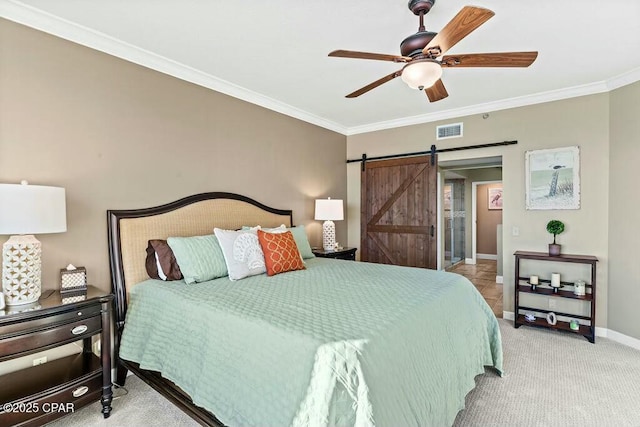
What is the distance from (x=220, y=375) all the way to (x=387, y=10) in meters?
2.49

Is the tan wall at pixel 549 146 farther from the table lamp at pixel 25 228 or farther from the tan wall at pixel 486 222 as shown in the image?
the tan wall at pixel 486 222

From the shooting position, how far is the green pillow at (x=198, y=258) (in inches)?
97.5

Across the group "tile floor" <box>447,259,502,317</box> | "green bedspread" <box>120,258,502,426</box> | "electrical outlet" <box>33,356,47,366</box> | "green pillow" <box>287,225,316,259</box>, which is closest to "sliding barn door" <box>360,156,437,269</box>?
"tile floor" <box>447,259,502,317</box>

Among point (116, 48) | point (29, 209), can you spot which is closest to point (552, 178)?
point (116, 48)

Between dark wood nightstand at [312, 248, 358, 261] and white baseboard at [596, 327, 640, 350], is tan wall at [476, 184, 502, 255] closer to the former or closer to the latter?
white baseboard at [596, 327, 640, 350]

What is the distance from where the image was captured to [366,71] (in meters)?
3.10

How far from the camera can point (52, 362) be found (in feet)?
7.40

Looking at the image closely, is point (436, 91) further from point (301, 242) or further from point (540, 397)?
point (540, 397)

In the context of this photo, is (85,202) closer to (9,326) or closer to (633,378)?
(9,326)

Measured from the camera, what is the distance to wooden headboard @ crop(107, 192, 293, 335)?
8.33 ft

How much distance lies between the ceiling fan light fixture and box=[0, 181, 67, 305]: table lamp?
2331 millimetres

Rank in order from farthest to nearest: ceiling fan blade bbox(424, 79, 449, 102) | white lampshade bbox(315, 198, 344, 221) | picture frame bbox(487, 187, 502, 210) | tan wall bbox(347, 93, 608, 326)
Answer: picture frame bbox(487, 187, 502, 210) → white lampshade bbox(315, 198, 344, 221) → tan wall bbox(347, 93, 608, 326) → ceiling fan blade bbox(424, 79, 449, 102)

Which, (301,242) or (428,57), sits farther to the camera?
(301,242)

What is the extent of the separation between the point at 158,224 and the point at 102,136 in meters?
0.83
